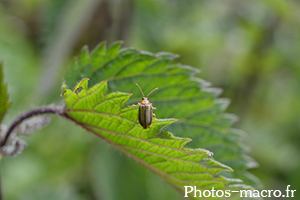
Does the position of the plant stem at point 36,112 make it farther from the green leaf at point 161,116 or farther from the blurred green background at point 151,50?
the blurred green background at point 151,50

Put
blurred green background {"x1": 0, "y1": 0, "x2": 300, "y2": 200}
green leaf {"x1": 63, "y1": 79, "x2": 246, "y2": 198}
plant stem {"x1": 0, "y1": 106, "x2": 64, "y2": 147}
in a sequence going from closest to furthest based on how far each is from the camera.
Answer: green leaf {"x1": 63, "y1": 79, "x2": 246, "y2": 198} < plant stem {"x1": 0, "y1": 106, "x2": 64, "y2": 147} < blurred green background {"x1": 0, "y1": 0, "x2": 300, "y2": 200}

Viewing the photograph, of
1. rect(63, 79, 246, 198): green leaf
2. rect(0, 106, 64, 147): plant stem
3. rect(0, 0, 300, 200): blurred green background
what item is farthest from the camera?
rect(0, 0, 300, 200): blurred green background

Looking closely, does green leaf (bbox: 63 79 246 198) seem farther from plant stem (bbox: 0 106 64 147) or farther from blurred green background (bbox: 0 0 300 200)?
blurred green background (bbox: 0 0 300 200)

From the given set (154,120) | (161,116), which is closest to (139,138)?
(154,120)

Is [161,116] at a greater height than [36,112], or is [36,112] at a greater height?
[161,116]

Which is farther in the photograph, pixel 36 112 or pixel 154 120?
pixel 36 112

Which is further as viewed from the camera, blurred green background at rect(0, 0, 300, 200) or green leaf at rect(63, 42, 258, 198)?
blurred green background at rect(0, 0, 300, 200)

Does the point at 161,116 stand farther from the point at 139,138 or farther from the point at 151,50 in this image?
the point at 151,50

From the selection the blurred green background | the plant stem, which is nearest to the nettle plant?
the plant stem
